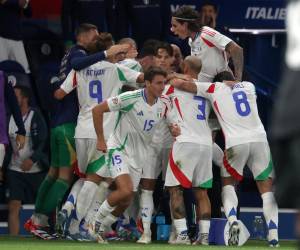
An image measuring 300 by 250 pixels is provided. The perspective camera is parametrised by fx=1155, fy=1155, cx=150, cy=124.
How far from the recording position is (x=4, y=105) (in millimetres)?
13188

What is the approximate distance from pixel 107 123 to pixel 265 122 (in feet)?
10.4

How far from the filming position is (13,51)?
48.8ft

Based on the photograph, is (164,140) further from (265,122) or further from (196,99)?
(265,122)

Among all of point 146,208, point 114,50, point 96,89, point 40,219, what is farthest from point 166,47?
point 40,219

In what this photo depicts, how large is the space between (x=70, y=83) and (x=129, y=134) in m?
1.00

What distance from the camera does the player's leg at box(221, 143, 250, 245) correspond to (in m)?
12.1

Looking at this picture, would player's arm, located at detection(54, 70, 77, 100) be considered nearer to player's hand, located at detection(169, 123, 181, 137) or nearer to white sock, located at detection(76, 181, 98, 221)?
white sock, located at detection(76, 181, 98, 221)

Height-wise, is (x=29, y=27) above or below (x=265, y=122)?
above

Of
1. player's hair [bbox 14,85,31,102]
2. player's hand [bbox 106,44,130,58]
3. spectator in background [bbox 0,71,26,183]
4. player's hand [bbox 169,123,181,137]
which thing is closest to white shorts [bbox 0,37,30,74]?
player's hair [bbox 14,85,31,102]

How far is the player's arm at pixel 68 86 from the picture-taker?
12.8 meters

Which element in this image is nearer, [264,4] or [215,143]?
[215,143]

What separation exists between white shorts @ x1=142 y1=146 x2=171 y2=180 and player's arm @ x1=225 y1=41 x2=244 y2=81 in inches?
45.9

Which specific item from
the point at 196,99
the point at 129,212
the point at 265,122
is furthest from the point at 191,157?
the point at 265,122

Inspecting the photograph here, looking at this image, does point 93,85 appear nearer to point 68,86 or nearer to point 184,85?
point 68,86
